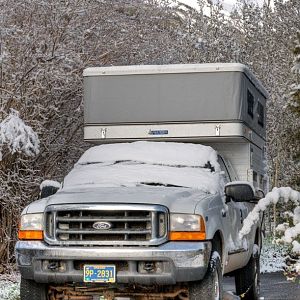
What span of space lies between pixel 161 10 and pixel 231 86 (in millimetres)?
9800

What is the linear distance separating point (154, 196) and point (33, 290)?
155cm

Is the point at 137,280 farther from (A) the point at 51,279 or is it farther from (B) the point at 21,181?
(B) the point at 21,181

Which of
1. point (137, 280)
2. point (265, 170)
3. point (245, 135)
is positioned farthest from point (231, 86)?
point (137, 280)

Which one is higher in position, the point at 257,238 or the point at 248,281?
the point at 257,238

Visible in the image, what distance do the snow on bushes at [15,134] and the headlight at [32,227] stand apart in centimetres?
441

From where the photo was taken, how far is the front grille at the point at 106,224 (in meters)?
7.28

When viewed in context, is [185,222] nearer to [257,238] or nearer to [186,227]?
[186,227]

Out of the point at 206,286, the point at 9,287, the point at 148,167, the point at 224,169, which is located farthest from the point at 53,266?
the point at 9,287

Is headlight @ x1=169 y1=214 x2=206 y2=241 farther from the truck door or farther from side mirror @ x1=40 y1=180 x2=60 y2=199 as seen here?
side mirror @ x1=40 y1=180 x2=60 y2=199

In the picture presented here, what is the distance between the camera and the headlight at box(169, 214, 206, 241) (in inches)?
287

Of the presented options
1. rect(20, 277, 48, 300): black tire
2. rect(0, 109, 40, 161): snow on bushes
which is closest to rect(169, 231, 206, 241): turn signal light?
rect(20, 277, 48, 300): black tire

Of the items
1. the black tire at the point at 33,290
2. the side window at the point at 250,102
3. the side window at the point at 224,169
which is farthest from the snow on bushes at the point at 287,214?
the side window at the point at 250,102

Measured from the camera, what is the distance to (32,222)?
764cm

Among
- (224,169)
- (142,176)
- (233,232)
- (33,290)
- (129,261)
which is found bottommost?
(33,290)
